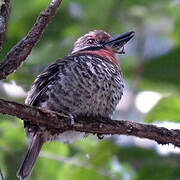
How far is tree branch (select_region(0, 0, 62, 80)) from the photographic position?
2434 millimetres

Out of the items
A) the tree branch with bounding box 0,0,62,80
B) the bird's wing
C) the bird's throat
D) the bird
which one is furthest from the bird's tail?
the tree branch with bounding box 0,0,62,80

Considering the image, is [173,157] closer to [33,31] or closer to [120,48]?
[120,48]

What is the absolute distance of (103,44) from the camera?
13.5 feet

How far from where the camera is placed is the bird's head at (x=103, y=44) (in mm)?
3906

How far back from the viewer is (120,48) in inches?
160

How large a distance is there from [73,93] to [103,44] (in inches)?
36.8

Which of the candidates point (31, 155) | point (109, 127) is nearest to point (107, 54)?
point (31, 155)

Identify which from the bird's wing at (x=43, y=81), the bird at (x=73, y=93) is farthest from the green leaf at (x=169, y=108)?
the bird's wing at (x=43, y=81)

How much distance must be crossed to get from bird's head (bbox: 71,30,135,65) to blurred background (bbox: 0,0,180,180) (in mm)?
411

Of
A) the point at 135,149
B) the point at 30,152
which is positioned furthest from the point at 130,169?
the point at 30,152

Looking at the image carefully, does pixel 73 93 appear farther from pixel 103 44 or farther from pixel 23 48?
pixel 103 44

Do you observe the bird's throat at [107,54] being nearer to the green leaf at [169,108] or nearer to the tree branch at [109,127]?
the green leaf at [169,108]

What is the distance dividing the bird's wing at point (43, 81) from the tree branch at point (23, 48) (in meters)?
0.88

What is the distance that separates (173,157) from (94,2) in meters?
1.69
